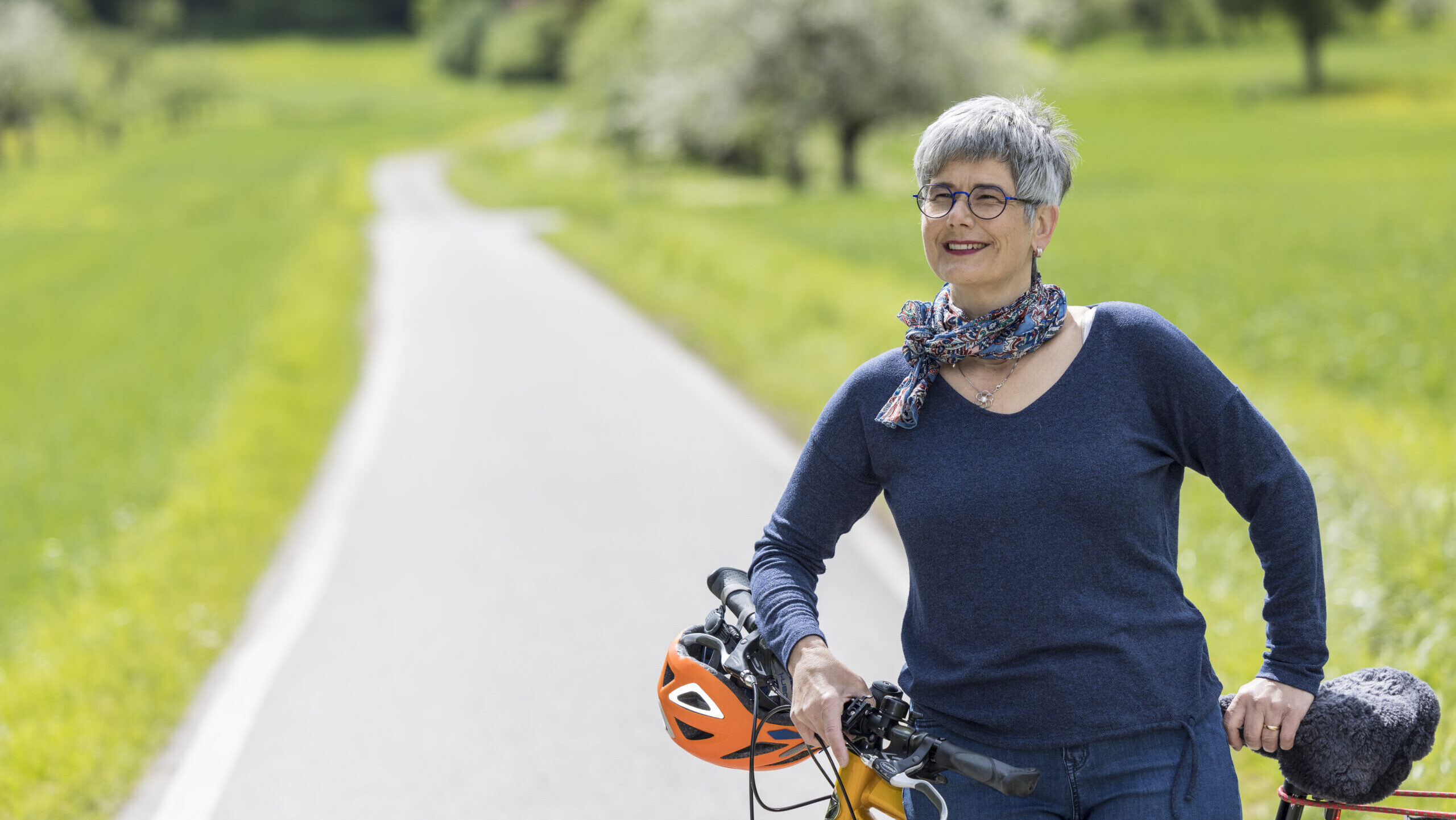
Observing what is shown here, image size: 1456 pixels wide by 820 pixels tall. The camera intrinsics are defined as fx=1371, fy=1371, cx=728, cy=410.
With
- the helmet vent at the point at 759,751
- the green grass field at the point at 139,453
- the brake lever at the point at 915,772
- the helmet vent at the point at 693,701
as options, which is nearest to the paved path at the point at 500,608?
the green grass field at the point at 139,453

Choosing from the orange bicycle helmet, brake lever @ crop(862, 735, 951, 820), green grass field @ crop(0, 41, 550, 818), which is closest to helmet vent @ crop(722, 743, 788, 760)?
the orange bicycle helmet

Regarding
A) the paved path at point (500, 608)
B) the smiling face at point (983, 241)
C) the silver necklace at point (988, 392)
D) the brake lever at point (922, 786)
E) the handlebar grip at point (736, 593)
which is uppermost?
the smiling face at point (983, 241)

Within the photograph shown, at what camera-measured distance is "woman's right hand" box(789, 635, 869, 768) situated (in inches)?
87.3

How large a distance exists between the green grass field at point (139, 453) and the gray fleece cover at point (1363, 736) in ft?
11.9

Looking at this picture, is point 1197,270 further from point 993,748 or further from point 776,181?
point 776,181

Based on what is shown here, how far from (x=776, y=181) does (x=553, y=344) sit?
31254 mm

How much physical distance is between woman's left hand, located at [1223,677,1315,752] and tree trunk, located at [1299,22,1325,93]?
63577 mm

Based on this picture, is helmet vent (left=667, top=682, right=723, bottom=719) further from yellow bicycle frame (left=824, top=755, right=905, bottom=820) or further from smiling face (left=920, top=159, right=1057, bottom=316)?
smiling face (left=920, top=159, right=1057, bottom=316)

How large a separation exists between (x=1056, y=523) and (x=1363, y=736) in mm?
567

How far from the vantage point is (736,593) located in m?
2.55

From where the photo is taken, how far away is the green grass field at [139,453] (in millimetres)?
5035

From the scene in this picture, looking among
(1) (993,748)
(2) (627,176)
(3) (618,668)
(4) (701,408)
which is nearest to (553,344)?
(4) (701,408)

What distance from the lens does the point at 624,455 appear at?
29.8ft

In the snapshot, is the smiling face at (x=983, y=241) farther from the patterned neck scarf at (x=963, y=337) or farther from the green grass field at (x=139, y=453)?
the green grass field at (x=139, y=453)
